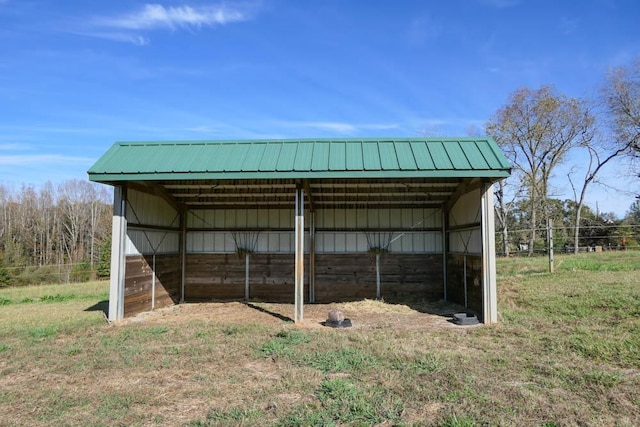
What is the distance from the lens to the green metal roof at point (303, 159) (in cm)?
779

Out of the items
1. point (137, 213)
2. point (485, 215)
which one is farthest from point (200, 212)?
point (485, 215)

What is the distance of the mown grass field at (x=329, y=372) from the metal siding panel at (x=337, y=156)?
3007mm

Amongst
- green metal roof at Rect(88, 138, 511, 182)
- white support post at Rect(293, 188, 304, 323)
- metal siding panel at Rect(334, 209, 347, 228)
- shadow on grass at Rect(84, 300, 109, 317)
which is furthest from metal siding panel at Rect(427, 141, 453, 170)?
shadow on grass at Rect(84, 300, 109, 317)

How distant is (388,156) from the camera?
8266 mm

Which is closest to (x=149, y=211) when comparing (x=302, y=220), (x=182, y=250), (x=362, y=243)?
(x=182, y=250)

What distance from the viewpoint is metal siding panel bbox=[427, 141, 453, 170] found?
779 cm

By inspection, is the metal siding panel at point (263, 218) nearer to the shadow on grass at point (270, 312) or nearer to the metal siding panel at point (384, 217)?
the shadow on grass at point (270, 312)

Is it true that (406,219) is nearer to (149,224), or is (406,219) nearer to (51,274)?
(149,224)

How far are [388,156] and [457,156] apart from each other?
132 cm

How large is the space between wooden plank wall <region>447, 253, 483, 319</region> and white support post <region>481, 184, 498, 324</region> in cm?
29

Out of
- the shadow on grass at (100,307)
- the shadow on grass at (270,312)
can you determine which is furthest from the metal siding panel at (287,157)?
the shadow on grass at (100,307)

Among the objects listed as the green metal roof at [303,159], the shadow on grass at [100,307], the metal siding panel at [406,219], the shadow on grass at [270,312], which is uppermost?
the green metal roof at [303,159]

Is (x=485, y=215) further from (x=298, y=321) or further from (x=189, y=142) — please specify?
(x=189, y=142)

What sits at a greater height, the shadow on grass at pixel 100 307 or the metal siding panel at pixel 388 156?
the metal siding panel at pixel 388 156
